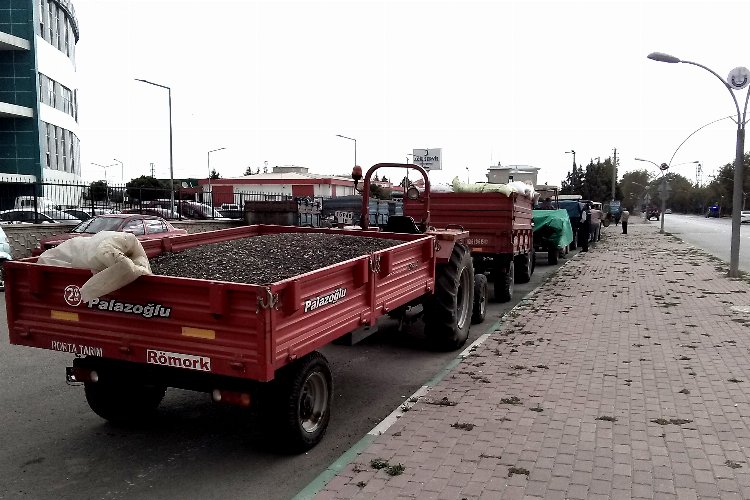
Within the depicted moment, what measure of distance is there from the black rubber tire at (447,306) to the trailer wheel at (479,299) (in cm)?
123

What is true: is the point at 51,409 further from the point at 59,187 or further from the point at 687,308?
the point at 59,187

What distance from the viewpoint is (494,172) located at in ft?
83.4

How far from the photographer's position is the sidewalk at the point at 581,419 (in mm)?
3969

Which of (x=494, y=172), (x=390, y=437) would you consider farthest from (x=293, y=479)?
(x=494, y=172)

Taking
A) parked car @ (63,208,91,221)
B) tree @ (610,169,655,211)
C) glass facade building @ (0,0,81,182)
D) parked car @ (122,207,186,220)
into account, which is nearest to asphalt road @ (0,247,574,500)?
parked car @ (63,208,91,221)

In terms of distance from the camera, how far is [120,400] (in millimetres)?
5086

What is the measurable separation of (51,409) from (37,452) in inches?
40.1

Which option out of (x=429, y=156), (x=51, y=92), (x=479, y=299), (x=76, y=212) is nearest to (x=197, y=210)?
(x=76, y=212)

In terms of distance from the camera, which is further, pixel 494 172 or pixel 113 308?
pixel 494 172

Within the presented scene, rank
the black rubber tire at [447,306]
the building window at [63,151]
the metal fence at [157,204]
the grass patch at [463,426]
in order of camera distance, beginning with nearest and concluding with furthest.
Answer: the grass patch at [463,426], the black rubber tire at [447,306], the metal fence at [157,204], the building window at [63,151]

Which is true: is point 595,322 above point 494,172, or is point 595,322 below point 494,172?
below

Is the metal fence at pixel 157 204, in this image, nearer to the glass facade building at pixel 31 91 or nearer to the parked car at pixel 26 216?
the parked car at pixel 26 216

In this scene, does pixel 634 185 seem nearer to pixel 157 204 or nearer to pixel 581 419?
pixel 157 204

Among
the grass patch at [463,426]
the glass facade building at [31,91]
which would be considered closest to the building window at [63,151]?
the glass facade building at [31,91]
